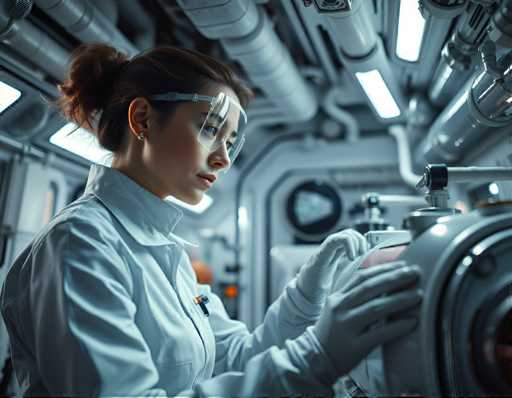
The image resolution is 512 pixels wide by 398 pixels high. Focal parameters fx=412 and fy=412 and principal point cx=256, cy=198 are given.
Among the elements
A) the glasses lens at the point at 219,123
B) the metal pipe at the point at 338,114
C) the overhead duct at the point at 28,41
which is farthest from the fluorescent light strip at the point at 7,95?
the metal pipe at the point at 338,114

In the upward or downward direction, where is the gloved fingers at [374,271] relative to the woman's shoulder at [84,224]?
downward

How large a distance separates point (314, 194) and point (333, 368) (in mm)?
2576

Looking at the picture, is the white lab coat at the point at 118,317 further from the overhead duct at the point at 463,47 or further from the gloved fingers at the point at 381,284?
the overhead duct at the point at 463,47

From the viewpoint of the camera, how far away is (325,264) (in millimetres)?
1229

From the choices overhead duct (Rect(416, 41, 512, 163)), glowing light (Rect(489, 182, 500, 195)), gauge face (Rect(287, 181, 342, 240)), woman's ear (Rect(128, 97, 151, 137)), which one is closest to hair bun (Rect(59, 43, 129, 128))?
woman's ear (Rect(128, 97, 151, 137))

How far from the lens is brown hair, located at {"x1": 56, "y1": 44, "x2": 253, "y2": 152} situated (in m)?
1.13

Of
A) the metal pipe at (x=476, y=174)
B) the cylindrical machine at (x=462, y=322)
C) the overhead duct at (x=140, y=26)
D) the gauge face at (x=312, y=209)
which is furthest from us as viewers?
the gauge face at (x=312, y=209)

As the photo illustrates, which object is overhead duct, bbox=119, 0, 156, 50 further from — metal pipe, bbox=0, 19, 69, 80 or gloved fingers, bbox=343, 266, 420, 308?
gloved fingers, bbox=343, 266, 420, 308

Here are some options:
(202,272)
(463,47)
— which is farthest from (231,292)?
(463,47)

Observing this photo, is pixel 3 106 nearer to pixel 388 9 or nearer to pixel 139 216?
pixel 139 216

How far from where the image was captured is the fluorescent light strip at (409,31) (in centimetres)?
140

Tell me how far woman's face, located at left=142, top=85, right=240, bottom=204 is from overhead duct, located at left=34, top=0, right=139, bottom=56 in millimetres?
701

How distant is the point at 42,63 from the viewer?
5.41 ft

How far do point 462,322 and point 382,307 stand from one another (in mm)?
138
